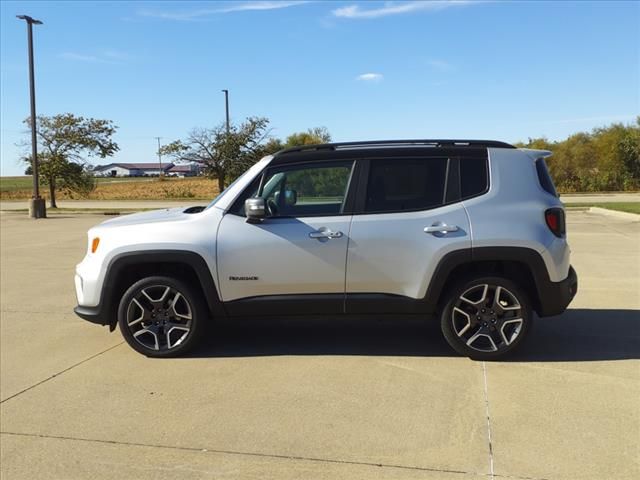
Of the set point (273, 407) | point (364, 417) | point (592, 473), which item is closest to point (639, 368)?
point (592, 473)

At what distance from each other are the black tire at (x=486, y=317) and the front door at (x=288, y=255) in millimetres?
928

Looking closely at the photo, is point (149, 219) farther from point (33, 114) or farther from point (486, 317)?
point (33, 114)

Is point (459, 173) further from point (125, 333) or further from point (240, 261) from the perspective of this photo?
point (125, 333)

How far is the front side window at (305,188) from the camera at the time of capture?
15.8ft

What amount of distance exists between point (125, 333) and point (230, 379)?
113 centimetres

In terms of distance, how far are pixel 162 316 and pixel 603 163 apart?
133 feet

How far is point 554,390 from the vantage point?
4062 mm

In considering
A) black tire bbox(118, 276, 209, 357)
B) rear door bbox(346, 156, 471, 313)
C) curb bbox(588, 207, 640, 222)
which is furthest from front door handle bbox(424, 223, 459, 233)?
curb bbox(588, 207, 640, 222)

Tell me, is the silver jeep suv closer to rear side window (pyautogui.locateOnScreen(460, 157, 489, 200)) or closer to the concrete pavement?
rear side window (pyautogui.locateOnScreen(460, 157, 489, 200))

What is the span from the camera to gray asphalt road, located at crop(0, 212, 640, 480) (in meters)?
3.16

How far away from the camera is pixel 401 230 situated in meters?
4.63

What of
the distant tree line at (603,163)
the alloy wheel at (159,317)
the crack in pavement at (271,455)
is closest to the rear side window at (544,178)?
the crack in pavement at (271,455)

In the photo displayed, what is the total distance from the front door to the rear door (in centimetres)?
14

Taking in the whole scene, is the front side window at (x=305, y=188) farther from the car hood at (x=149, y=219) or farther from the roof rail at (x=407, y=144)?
the car hood at (x=149, y=219)
